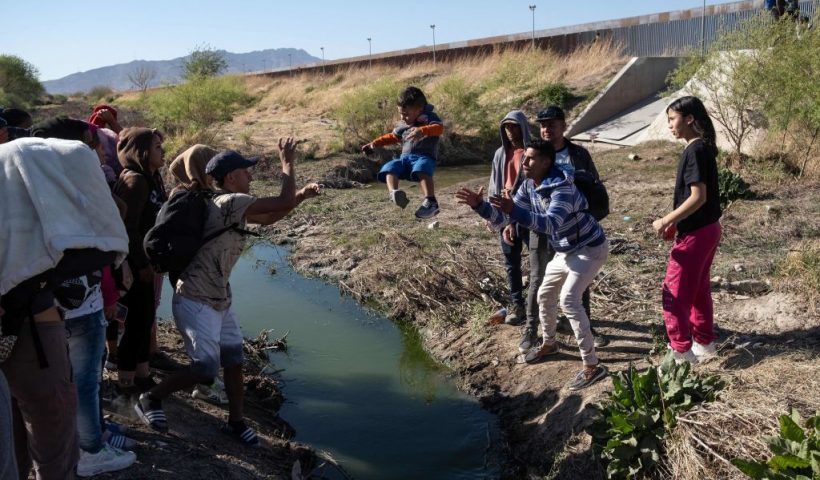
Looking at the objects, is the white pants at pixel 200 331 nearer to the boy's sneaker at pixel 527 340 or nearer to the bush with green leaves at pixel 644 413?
the bush with green leaves at pixel 644 413

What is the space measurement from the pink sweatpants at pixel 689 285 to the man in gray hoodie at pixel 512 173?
3.87ft

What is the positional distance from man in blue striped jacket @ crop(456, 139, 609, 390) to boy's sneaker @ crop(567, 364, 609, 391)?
0.10m

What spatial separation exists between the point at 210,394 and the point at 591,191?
3.29 m

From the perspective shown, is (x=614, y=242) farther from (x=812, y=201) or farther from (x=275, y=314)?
(x=275, y=314)

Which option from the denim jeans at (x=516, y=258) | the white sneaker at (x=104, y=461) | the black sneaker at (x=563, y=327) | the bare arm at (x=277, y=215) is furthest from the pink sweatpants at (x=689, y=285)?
the white sneaker at (x=104, y=461)

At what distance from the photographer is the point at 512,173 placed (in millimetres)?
5961

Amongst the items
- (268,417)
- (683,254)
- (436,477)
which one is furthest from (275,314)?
(683,254)

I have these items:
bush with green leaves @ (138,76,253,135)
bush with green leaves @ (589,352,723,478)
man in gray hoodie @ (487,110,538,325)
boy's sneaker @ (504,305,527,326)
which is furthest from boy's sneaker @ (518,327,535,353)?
bush with green leaves @ (138,76,253,135)

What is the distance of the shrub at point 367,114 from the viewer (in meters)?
20.5

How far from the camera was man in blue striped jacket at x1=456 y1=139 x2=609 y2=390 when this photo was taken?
471 cm

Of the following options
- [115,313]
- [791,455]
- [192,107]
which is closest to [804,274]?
[791,455]

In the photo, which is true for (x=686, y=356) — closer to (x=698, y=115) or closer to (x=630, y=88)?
(x=698, y=115)

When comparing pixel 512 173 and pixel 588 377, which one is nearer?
pixel 588 377

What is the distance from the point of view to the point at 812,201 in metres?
9.86
